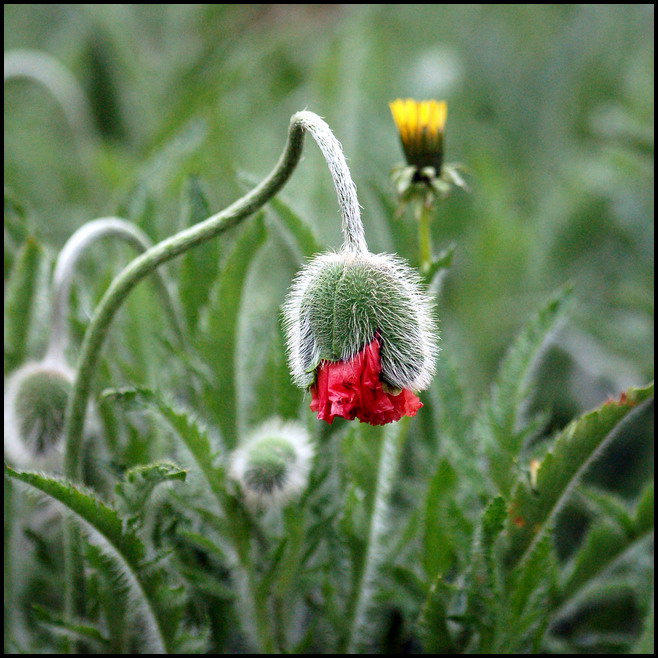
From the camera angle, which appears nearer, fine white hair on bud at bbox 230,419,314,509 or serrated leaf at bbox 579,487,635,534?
fine white hair on bud at bbox 230,419,314,509

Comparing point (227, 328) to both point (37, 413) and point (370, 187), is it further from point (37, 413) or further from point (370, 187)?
point (370, 187)

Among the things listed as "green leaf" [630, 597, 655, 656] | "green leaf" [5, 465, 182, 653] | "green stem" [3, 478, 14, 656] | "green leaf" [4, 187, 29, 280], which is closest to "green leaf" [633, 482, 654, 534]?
"green leaf" [630, 597, 655, 656]

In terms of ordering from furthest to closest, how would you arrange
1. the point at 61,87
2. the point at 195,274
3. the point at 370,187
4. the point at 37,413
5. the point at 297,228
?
the point at 61,87
the point at 370,187
the point at 195,274
the point at 297,228
the point at 37,413

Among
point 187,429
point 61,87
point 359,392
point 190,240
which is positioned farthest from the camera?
point 61,87

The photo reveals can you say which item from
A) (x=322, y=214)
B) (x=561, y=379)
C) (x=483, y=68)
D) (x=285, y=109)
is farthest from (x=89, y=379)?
(x=483, y=68)

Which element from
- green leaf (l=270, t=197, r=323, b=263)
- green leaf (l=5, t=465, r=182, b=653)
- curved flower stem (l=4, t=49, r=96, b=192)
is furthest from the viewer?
curved flower stem (l=4, t=49, r=96, b=192)

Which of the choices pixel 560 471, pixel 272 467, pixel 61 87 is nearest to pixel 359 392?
pixel 272 467

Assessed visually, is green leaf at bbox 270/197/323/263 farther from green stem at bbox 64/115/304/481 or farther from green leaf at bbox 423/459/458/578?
green leaf at bbox 423/459/458/578
